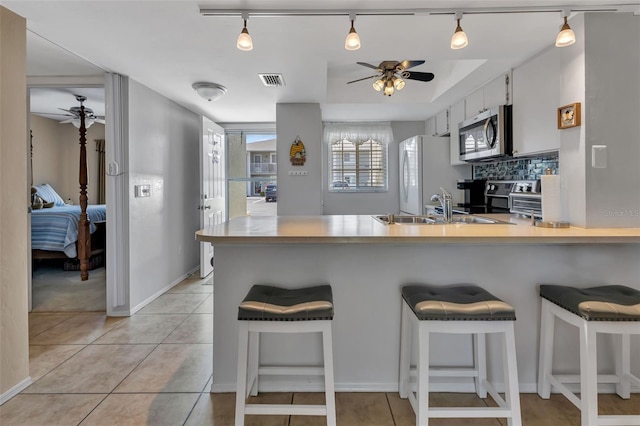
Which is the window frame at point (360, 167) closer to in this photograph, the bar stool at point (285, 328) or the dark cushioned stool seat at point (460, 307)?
the dark cushioned stool seat at point (460, 307)

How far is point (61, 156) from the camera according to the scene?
6.43 m

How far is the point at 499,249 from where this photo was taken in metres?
1.87

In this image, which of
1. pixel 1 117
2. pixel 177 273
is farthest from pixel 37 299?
→ pixel 1 117

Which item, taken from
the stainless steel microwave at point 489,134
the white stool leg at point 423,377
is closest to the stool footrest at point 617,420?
Answer: the white stool leg at point 423,377

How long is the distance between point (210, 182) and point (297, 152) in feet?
3.88

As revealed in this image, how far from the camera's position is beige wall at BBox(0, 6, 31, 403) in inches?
71.9

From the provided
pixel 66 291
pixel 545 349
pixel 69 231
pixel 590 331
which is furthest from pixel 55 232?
pixel 590 331

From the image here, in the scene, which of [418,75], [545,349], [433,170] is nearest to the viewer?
[545,349]

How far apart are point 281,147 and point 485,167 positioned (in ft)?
7.83

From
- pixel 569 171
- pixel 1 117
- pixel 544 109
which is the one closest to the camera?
pixel 1 117

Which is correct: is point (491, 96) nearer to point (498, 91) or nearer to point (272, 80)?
point (498, 91)

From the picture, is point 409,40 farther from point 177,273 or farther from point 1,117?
point 177,273

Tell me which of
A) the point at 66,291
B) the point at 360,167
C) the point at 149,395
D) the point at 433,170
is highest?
the point at 360,167

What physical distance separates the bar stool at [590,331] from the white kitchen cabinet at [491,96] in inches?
73.0
